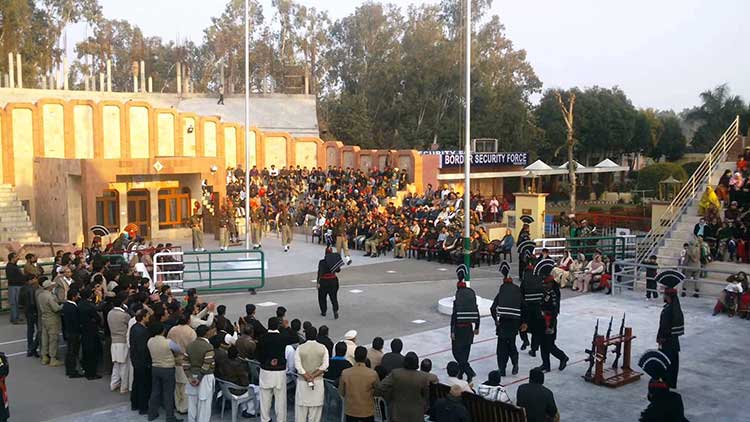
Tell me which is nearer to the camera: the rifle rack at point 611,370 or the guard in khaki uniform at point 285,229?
the rifle rack at point 611,370

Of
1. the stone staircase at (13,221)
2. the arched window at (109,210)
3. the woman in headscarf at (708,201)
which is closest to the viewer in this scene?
the woman in headscarf at (708,201)

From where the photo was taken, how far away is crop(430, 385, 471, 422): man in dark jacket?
7828 mm

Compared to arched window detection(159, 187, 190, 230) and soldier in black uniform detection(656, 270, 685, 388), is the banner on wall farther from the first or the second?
soldier in black uniform detection(656, 270, 685, 388)

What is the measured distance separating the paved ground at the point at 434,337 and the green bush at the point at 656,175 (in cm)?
3091

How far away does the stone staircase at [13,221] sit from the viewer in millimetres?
28375

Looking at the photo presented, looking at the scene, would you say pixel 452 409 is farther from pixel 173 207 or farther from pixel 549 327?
pixel 173 207

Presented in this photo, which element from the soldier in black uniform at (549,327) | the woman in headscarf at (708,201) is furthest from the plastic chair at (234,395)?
the woman in headscarf at (708,201)

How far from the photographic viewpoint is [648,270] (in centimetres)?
1906

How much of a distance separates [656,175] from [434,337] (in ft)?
131

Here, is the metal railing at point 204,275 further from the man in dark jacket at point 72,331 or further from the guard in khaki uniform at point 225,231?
the man in dark jacket at point 72,331

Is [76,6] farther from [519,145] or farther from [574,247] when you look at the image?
[574,247]

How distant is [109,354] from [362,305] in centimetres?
715

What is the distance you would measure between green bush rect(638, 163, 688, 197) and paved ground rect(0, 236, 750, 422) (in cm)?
3091

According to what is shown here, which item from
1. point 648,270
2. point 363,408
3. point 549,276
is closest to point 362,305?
point 549,276
